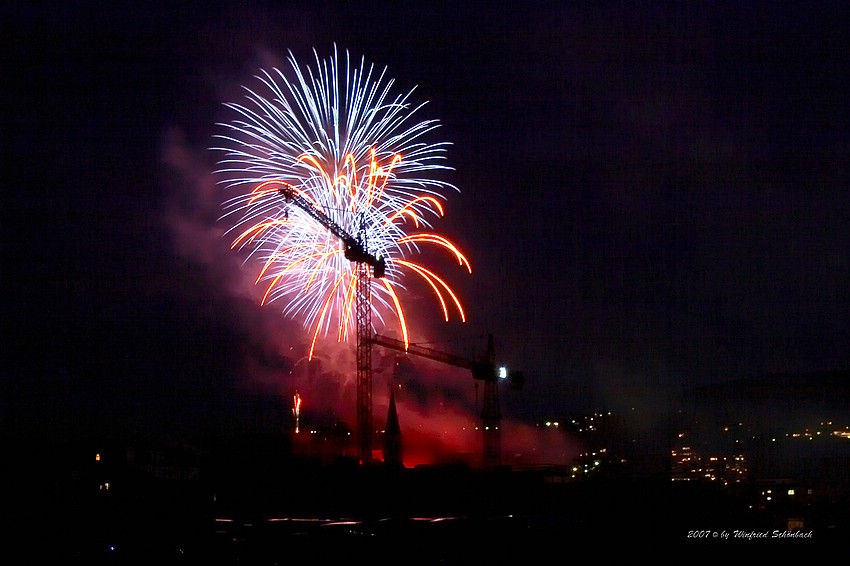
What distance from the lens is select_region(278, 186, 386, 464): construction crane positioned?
160 feet

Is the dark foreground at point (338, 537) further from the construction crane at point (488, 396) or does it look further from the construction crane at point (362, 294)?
the construction crane at point (488, 396)

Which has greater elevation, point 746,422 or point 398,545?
point 746,422

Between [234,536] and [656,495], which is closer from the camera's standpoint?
[234,536]

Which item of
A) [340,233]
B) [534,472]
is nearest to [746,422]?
[534,472]

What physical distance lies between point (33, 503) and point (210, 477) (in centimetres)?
3623

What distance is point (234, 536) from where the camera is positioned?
25.8 m

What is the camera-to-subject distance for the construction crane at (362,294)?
48625mm

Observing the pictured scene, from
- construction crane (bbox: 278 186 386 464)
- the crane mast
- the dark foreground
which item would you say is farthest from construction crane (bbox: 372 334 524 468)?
the dark foreground

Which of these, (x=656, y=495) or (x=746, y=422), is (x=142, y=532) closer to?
(x=656, y=495)

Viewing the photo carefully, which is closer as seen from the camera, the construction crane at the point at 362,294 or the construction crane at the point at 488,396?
the construction crane at the point at 362,294

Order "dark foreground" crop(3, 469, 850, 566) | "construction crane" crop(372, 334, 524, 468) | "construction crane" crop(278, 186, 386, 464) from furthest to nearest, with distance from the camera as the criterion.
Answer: "construction crane" crop(372, 334, 524, 468) < "construction crane" crop(278, 186, 386, 464) < "dark foreground" crop(3, 469, 850, 566)

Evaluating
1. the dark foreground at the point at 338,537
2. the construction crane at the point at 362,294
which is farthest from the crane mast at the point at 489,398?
the dark foreground at the point at 338,537

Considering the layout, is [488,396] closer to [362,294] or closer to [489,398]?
[489,398]

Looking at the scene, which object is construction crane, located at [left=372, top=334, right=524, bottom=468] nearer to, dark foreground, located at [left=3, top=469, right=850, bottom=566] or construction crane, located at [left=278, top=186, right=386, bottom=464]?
construction crane, located at [left=278, top=186, right=386, bottom=464]
